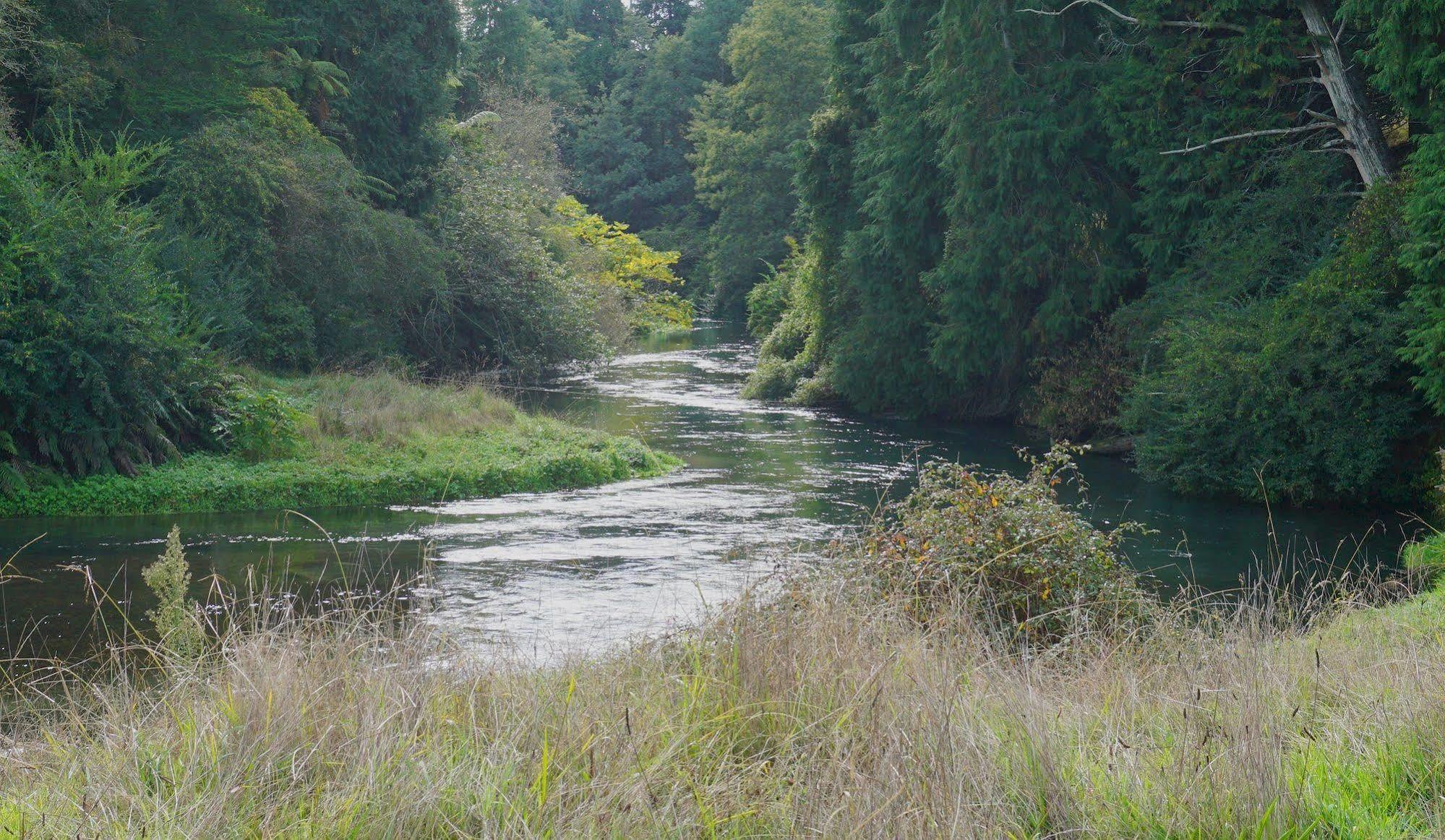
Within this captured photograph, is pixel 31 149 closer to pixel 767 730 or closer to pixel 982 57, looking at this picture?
pixel 982 57

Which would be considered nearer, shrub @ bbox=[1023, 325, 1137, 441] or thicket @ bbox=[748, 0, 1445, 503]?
thicket @ bbox=[748, 0, 1445, 503]

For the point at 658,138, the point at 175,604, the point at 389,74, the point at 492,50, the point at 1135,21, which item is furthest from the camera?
the point at 658,138

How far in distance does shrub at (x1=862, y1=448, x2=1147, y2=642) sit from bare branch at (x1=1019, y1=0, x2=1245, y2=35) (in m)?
14.7

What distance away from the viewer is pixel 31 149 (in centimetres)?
1953

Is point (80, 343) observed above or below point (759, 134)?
below

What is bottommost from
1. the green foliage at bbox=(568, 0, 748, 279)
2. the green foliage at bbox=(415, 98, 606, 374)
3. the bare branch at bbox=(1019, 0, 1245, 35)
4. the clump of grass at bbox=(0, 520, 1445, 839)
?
the clump of grass at bbox=(0, 520, 1445, 839)

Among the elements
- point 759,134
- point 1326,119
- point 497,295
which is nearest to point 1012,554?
point 1326,119

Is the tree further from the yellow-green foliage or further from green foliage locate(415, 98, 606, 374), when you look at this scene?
the yellow-green foliage

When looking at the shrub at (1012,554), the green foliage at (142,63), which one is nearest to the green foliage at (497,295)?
the green foliage at (142,63)

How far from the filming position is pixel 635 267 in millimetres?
54500

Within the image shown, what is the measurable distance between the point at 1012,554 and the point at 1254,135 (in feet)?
49.0

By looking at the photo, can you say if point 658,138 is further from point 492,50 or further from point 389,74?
point 389,74

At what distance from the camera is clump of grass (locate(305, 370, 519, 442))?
61.3 ft

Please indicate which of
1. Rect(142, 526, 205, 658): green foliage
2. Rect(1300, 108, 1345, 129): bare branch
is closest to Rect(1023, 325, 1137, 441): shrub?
Rect(1300, 108, 1345, 129): bare branch
